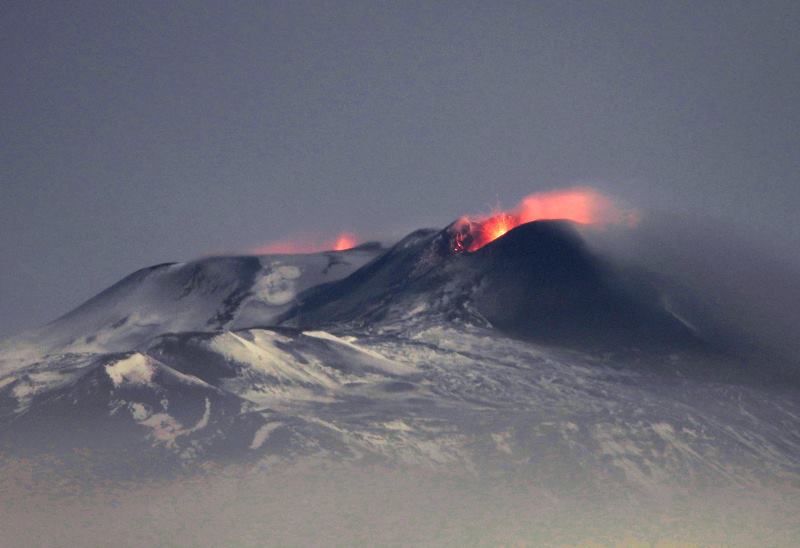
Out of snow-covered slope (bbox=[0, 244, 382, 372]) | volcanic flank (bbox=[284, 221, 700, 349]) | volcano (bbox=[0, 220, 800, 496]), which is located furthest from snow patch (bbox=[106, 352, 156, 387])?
snow-covered slope (bbox=[0, 244, 382, 372])

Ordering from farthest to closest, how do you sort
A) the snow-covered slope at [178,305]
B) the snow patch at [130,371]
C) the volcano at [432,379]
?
the snow-covered slope at [178,305]
the snow patch at [130,371]
the volcano at [432,379]

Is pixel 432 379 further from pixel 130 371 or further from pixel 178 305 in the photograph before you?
pixel 178 305

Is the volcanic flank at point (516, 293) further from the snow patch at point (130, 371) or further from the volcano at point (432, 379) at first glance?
the snow patch at point (130, 371)

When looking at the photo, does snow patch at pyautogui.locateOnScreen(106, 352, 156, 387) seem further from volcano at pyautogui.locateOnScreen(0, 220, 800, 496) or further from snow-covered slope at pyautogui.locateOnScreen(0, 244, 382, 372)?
snow-covered slope at pyautogui.locateOnScreen(0, 244, 382, 372)

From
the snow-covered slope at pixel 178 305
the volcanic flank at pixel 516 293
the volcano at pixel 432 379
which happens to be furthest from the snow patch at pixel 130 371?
the snow-covered slope at pixel 178 305

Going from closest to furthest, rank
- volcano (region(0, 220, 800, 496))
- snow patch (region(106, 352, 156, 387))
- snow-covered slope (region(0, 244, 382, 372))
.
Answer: volcano (region(0, 220, 800, 496)), snow patch (region(106, 352, 156, 387)), snow-covered slope (region(0, 244, 382, 372))

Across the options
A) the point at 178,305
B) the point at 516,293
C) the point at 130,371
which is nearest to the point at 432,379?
the point at 130,371


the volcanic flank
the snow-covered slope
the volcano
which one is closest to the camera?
the volcano

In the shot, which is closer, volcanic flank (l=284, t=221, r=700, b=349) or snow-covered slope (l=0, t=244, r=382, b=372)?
volcanic flank (l=284, t=221, r=700, b=349)

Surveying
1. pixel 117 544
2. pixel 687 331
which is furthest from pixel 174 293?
pixel 117 544

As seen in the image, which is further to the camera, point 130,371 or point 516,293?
point 516,293
